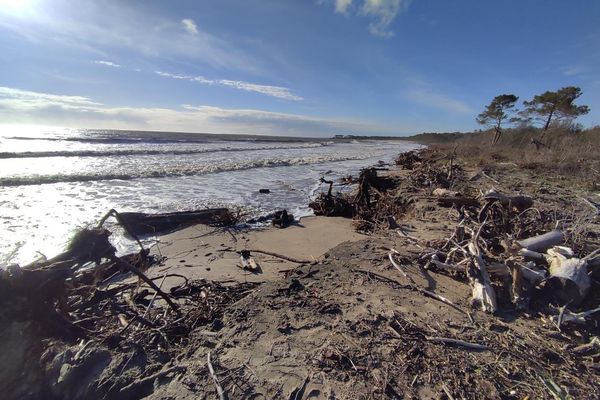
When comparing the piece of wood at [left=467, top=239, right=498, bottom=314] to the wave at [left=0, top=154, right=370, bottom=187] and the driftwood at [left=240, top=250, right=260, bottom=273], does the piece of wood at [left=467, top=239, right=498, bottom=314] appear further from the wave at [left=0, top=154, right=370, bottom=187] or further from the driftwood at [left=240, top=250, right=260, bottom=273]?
the wave at [left=0, top=154, right=370, bottom=187]

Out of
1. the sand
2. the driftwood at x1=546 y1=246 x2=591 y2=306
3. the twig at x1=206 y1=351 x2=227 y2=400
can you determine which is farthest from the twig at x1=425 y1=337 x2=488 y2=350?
the sand

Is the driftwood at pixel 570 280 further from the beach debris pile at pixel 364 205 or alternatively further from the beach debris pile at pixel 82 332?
the beach debris pile at pixel 364 205

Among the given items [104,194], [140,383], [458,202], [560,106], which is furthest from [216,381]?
[560,106]

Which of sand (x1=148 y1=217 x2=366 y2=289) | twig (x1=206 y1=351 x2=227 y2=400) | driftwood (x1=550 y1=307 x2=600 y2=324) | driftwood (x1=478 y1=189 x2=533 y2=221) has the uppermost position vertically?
driftwood (x1=478 y1=189 x2=533 y2=221)

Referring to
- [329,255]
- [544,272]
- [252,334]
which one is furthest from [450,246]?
[252,334]

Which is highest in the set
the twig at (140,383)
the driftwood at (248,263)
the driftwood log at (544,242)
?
the driftwood log at (544,242)

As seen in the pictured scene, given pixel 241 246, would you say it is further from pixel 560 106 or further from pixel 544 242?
pixel 560 106

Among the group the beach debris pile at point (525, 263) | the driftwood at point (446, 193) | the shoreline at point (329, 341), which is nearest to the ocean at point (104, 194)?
the shoreline at point (329, 341)

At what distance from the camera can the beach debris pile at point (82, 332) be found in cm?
215

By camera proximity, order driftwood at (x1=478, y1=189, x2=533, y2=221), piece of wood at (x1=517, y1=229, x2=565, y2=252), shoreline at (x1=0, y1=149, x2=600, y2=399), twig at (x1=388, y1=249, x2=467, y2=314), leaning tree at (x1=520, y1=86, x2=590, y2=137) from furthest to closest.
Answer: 1. leaning tree at (x1=520, y1=86, x2=590, y2=137)
2. driftwood at (x1=478, y1=189, x2=533, y2=221)
3. piece of wood at (x1=517, y1=229, x2=565, y2=252)
4. twig at (x1=388, y1=249, x2=467, y2=314)
5. shoreline at (x1=0, y1=149, x2=600, y2=399)

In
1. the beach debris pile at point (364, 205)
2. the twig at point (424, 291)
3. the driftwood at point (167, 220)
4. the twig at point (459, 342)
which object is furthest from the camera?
the beach debris pile at point (364, 205)

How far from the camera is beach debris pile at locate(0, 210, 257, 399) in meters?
2.15

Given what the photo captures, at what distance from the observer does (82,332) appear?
8.89ft

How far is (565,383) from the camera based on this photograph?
2.24 metres
